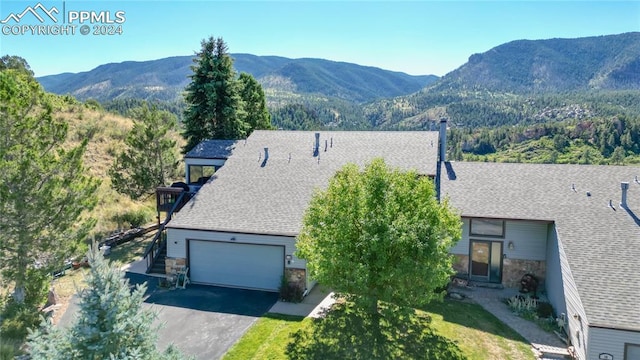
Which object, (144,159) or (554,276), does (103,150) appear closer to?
(144,159)

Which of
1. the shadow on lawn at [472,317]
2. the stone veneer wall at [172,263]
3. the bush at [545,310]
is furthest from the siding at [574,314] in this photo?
the stone veneer wall at [172,263]

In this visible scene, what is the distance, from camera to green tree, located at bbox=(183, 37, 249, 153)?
3284cm

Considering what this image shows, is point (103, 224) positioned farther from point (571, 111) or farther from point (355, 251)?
point (571, 111)

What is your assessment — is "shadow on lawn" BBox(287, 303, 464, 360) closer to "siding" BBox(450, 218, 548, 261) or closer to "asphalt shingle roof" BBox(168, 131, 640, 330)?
"asphalt shingle roof" BBox(168, 131, 640, 330)

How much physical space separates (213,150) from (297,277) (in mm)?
12124

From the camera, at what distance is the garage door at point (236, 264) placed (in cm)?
1767

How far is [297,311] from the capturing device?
15.6 metres

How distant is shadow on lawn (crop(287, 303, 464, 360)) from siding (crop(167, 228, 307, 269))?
3334mm

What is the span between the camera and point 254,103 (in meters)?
43.3

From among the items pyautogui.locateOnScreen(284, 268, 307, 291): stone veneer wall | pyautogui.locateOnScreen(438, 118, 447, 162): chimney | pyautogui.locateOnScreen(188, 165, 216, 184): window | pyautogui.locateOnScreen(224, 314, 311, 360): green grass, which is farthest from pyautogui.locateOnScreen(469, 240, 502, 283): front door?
pyautogui.locateOnScreen(188, 165, 216, 184): window

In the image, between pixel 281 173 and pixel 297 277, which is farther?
pixel 281 173

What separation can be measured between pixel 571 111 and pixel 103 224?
169311mm

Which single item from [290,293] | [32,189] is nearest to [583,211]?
[290,293]

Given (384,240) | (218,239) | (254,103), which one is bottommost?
(218,239)
